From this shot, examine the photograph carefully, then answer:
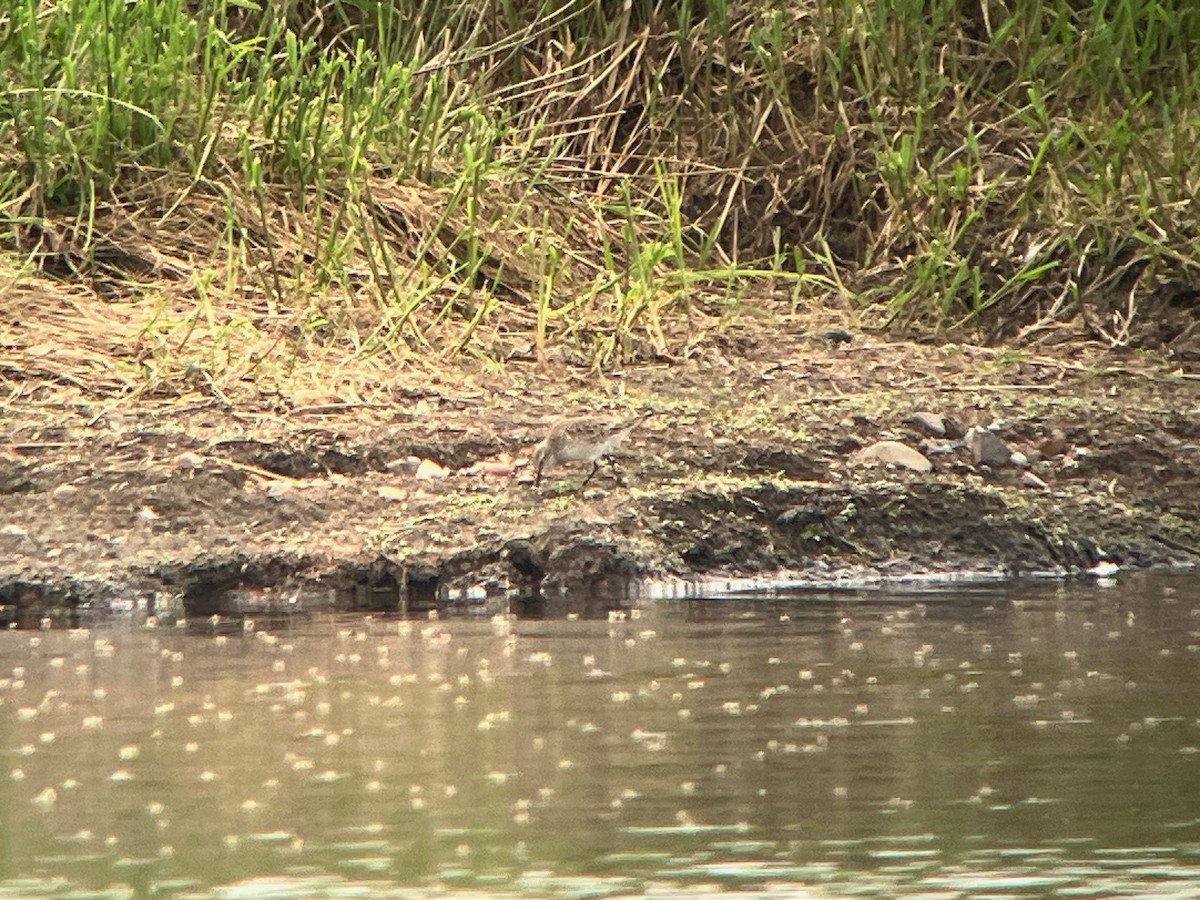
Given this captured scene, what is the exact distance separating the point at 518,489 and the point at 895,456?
948mm

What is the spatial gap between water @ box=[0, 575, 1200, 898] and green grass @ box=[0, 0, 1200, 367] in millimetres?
2627

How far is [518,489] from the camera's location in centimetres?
589

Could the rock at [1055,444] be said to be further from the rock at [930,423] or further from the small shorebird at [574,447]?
the small shorebird at [574,447]

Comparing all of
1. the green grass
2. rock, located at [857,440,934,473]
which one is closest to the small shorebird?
rock, located at [857,440,934,473]

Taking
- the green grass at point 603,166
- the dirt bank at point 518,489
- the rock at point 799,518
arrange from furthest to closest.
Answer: the green grass at point 603,166, the rock at point 799,518, the dirt bank at point 518,489

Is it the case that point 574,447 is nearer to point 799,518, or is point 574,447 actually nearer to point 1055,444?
point 799,518

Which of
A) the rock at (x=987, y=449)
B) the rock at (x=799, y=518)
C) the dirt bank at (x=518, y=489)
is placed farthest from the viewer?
the rock at (x=987, y=449)

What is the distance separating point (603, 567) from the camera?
5461mm

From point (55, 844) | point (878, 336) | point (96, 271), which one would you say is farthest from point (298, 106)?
point (55, 844)

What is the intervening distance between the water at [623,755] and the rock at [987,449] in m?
1.14

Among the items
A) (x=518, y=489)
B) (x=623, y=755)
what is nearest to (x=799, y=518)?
(x=518, y=489)

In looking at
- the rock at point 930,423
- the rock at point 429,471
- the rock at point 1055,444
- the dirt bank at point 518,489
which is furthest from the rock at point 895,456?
the rock at point 429,471

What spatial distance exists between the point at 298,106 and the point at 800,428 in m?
2.20

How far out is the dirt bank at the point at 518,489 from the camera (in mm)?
5441
